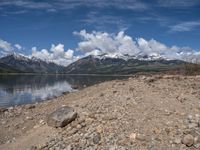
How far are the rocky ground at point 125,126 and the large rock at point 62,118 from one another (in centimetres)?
22

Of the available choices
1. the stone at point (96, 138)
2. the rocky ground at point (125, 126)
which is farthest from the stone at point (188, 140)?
the stone at point (96, 138)

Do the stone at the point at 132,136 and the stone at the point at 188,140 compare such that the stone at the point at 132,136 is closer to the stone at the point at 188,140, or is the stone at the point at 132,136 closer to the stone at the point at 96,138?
the stone at the point at 96,138

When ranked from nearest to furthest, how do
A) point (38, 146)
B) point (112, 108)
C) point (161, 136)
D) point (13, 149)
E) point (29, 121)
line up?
1. point (161, 136)
2. point (38, 146)
3. point (13, 149)
4. point (112, 108)
5. point (29, 121)

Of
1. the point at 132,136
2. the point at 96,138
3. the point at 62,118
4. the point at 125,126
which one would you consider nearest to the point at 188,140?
the point at 132,136

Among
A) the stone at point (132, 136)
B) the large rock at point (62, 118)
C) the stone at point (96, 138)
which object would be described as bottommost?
the stone at point (96, 138)

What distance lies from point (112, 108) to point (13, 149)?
5692 mm

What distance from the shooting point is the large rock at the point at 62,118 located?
59.2ft

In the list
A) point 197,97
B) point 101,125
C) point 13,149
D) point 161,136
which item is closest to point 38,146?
point 13,149

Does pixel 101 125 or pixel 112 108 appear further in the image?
pixel 112 108

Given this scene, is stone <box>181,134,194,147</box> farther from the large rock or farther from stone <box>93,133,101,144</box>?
the large rock

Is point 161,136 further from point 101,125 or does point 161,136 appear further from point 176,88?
point 176,88

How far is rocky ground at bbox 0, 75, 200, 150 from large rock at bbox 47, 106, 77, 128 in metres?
0.22

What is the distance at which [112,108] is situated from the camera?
19.0 metres

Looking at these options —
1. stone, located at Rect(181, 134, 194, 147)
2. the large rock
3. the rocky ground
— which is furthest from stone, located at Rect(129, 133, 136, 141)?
the large rock
